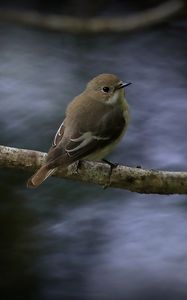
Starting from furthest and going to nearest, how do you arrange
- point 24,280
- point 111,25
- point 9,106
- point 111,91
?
point 9,106 → point 24,280 → point 111,91 → point 111,25

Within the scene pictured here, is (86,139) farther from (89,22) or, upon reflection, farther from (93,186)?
(93,186)

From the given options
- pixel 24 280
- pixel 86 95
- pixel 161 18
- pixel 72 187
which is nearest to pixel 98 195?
pixel 72 187

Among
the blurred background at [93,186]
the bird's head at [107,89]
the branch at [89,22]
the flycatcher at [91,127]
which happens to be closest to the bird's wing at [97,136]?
the flycatcher at [91,127]

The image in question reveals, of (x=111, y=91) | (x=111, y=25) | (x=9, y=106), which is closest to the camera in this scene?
(x=111, y=25)

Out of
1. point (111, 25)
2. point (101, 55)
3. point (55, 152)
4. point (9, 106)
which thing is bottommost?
point (55, 152)

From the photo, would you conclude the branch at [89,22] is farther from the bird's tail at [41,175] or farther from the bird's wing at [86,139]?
the bird's tail at [41,175]

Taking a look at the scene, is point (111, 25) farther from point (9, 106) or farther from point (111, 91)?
point (9, 106)
